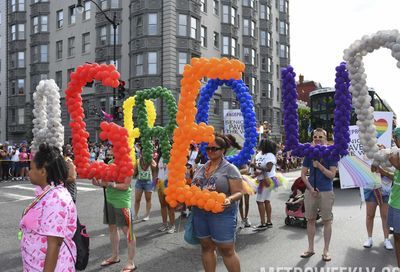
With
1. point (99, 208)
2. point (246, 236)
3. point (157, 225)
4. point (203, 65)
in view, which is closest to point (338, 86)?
point (203, 65)

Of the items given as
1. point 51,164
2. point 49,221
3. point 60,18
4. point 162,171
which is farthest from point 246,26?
point 49,221

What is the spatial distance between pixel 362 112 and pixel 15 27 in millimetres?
39897

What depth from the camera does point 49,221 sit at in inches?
103

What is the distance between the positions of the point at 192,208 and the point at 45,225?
7.08 feet

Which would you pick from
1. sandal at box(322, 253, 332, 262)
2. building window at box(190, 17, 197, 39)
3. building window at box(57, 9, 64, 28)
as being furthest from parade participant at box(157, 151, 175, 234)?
building window at box(57, 9, 64, 28)

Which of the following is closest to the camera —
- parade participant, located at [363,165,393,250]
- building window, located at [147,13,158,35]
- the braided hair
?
the braided hair

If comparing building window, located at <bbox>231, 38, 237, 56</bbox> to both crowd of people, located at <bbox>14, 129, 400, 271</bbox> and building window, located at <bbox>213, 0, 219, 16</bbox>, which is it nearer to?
building window, located at <bbox>213, 0, 219, 16</bbox>

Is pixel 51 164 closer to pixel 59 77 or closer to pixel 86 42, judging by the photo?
pixel 86 42

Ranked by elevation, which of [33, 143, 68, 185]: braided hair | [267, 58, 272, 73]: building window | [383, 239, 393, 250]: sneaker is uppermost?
[267, 58, 272, 73]: building window

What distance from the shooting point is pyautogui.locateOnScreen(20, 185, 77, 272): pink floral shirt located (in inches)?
103

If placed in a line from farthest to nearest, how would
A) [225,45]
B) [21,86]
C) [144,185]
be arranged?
[21,86]
[225,45]
[144,185]

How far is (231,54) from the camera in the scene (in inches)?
1328

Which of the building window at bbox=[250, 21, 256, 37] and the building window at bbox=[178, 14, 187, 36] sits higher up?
the building window at bbox=[250, 21, 256, 37]

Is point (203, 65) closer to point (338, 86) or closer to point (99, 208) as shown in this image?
point (338, 86)
